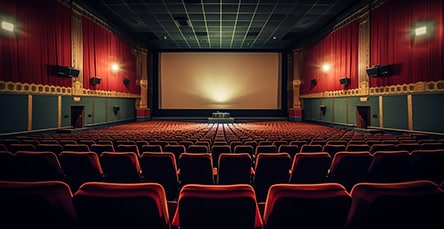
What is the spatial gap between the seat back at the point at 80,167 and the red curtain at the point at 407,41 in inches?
351

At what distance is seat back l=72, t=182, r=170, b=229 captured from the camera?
122 cm

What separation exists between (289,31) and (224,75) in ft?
19.8

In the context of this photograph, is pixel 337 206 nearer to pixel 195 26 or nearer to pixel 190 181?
pixel 190 181

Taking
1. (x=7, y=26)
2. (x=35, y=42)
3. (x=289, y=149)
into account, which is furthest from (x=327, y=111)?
(x=7, y=26)

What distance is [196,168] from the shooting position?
280 cm

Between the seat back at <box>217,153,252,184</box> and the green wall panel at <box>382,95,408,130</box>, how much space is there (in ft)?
27.1

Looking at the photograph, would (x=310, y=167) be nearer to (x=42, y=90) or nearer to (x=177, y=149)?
(x=177, y=149)

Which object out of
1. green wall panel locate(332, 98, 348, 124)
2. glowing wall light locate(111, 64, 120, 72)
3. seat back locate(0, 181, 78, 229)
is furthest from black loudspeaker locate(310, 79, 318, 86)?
seat back locate(0, 181, 78, 229)

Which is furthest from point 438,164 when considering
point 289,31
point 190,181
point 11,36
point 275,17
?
point 289,31

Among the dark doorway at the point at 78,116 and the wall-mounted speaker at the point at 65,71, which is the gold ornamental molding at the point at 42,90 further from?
the dark doorway at the point at 78,116

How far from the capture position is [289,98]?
1939cm

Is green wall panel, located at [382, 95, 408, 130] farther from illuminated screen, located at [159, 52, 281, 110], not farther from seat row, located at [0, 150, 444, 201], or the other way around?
illuminated screen, located at [159, 52, 281, 110]

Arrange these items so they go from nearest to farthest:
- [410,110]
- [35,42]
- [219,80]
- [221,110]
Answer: [410,110] < [35,42] < [219,80] < [221,110]

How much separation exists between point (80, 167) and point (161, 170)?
86 cm
